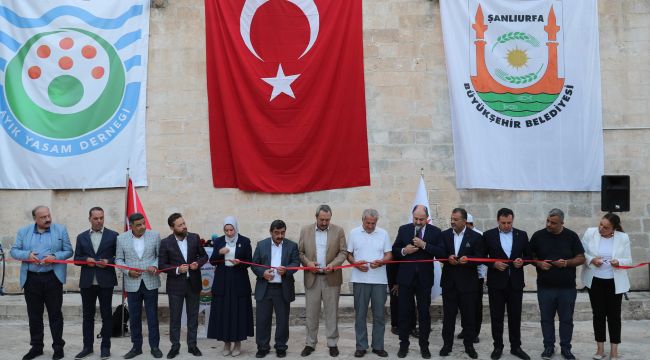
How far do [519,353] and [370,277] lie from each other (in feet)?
6.03

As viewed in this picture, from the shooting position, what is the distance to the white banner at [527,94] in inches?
409

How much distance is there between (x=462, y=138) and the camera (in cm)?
1041

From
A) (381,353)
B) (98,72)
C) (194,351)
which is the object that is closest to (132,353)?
(194,351)

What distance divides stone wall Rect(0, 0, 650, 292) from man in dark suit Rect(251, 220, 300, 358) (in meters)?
3.09

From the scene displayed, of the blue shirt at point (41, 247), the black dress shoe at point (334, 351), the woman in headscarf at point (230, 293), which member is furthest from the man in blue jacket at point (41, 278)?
the black dress shoe at point (334, 351)

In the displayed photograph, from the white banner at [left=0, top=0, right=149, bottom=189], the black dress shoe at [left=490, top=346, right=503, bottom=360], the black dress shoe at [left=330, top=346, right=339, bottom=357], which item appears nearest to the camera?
the black dress shoe at [left=490, top=346, right=503, bottom=360]

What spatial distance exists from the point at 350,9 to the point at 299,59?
3.76ft

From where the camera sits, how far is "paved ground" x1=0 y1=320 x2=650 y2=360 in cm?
760

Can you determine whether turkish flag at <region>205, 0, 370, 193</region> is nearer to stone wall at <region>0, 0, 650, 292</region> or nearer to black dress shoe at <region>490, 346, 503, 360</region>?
stone wall at <region>0, 0, 650, 292</region>

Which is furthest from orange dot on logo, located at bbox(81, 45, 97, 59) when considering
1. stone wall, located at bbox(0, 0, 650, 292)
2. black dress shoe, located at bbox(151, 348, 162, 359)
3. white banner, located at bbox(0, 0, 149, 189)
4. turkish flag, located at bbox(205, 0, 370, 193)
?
black dress shoe, located at bbox(151, 348, 162, 359)

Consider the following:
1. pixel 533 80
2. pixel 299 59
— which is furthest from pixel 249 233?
pixel 533 80

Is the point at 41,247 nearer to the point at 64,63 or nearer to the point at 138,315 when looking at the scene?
the point at 138,315

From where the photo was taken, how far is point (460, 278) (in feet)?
24.3

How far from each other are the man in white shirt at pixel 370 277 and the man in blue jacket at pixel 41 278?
10.7 ft
